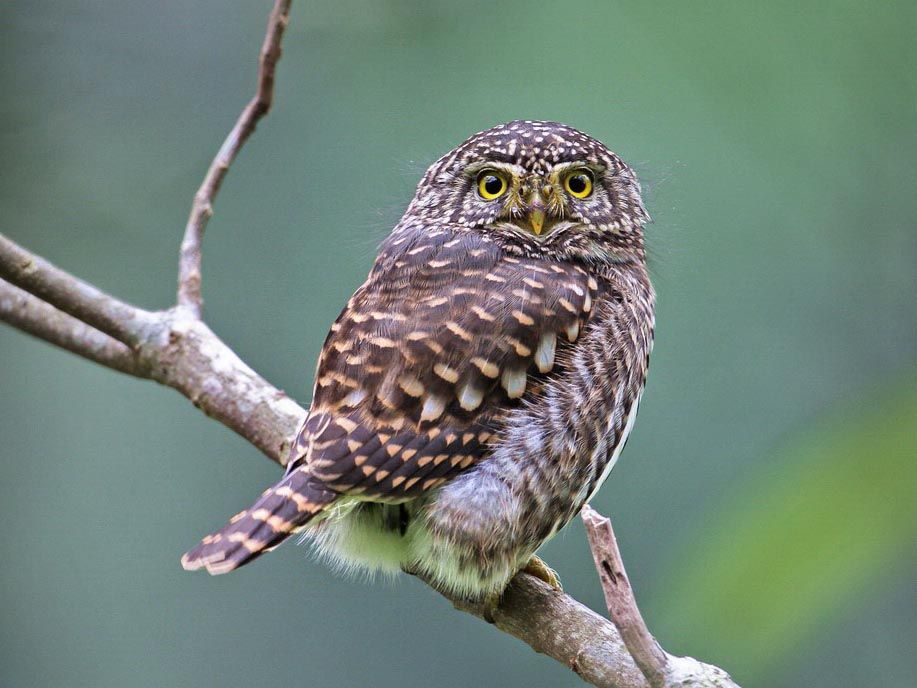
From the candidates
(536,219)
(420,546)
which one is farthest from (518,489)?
(536,219)

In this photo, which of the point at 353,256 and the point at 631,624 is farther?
the point at 353,256

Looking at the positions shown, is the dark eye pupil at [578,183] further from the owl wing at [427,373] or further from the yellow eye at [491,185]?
the owl wing at [427,373]

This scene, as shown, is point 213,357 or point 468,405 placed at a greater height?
point 468,405

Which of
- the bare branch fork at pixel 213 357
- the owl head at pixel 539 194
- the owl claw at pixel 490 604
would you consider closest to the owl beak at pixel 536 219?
the owl head at pixel 539 194

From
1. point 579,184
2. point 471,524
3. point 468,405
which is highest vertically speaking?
point 579,184

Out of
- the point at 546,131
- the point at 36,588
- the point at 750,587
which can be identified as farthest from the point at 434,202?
the point at 36,588

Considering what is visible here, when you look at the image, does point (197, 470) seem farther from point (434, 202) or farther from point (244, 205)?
point (434, 202)

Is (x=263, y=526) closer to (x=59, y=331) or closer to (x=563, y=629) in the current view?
(x=563, y=629)
